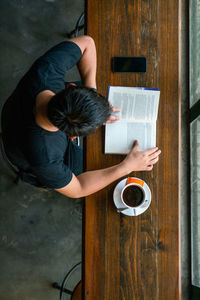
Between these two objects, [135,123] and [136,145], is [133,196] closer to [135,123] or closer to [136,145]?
[136,145]

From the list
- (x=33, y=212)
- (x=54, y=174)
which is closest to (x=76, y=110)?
(x=54, y=174)

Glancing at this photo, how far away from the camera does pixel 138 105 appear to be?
1.33 meters

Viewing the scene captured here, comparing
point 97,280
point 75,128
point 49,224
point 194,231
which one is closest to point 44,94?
point 75,128

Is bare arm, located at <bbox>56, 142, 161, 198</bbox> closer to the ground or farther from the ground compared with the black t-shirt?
closer to the ground

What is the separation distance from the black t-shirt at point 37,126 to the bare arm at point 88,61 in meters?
0.06

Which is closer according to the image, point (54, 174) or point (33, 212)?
point (54, 174)

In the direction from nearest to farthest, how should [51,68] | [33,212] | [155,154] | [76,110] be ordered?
[76,110] < [51,68] < [155,154] < [33,212]

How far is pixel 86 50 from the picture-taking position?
4.34 feet

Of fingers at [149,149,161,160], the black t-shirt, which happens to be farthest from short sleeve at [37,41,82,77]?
fingers at [149,149,161,160]

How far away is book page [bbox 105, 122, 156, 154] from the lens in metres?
1.33

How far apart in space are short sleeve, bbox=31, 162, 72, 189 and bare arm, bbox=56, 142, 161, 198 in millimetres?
62

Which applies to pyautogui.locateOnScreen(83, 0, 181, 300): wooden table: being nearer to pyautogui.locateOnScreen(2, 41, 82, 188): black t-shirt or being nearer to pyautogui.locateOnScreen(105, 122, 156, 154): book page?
pyautogui.locateOnScreen(105, 122, 156, 154): book page

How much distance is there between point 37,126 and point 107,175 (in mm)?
414

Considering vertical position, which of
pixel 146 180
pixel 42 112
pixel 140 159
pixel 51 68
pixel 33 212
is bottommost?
pixel 33 212
